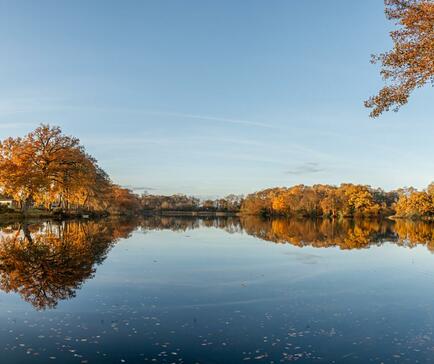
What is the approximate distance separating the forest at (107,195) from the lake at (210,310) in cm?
3475

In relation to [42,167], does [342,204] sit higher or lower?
lower

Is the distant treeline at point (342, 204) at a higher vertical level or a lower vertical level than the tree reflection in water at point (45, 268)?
higher

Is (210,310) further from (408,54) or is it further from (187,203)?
(187,203)

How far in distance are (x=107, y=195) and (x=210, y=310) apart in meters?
80.8

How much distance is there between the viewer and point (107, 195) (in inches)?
3472

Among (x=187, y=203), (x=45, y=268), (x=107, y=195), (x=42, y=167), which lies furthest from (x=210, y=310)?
(x=187, y=203)

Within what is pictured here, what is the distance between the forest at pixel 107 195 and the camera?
51.7 meters

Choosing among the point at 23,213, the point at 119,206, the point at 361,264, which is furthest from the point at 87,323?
the point at 119,206

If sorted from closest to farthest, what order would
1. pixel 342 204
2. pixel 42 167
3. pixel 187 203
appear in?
pixel 42 167
pixel 342 204
pixel 187 203

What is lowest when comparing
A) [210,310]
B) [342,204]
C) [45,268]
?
[210,310]

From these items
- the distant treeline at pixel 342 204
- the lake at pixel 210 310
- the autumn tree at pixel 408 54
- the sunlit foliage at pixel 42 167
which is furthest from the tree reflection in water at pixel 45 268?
the distant treeline at pixel 342 204

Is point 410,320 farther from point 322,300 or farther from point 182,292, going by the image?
point 182,292

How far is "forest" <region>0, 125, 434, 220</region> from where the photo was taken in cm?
5169

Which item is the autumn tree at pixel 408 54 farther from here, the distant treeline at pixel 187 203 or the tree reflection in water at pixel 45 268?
the distant treeline at pixel 187 203
